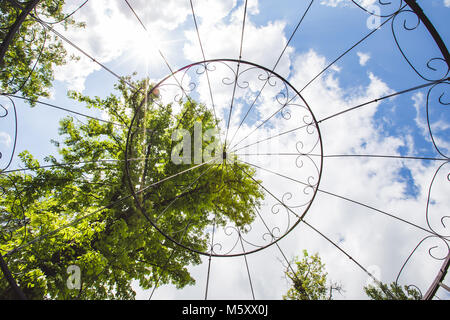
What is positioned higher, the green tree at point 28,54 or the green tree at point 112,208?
the green tree at point 28,54

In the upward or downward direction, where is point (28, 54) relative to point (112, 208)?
upward

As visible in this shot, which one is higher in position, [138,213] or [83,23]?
[83,23]

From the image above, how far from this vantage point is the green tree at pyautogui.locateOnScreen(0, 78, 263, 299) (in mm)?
3916

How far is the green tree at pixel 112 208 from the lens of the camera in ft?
12.8

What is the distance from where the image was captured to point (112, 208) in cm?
504

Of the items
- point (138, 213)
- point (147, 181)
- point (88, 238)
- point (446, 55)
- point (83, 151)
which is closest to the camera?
point (446, 55)

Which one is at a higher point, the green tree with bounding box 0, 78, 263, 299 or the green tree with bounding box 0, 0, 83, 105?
the green tree with bounding box 0, 0, 83, 105

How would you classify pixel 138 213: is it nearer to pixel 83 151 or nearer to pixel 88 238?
pixel 88 238

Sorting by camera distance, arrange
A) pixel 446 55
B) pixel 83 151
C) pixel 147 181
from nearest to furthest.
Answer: pixel 446 55 → pixel 147 181 → pixel 83 151

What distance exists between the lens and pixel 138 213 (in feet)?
17.6
